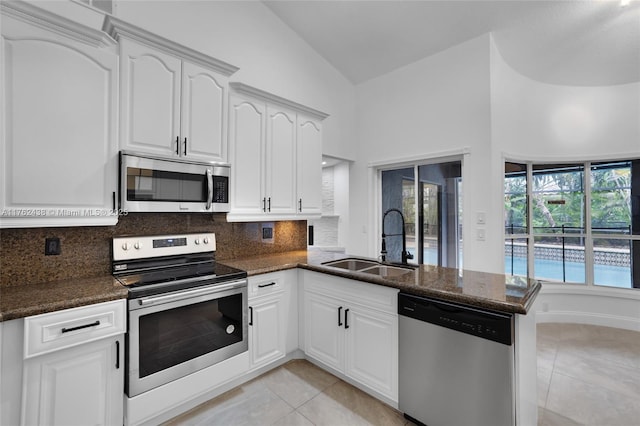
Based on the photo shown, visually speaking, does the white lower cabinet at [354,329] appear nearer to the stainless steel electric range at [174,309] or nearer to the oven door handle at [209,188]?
the stainless steel electric range at [174,309]

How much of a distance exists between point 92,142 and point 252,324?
162 centimetres

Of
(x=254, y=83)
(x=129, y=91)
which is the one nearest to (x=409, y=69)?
(x=254, y=83)

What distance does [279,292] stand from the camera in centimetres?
242

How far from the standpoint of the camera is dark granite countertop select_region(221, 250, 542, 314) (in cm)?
147

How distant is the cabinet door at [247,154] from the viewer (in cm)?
247

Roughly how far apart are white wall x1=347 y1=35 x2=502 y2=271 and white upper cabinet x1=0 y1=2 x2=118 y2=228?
9.94 feet

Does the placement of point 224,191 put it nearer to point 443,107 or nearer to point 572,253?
point 443,107

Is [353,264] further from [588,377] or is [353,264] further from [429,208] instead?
[588,377]


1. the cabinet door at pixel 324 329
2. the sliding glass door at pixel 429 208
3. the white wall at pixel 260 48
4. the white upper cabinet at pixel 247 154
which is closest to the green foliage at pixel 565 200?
the sliding glass door at pixel 429 208

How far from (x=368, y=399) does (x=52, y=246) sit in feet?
7.74

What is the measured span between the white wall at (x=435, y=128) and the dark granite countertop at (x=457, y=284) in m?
1.31

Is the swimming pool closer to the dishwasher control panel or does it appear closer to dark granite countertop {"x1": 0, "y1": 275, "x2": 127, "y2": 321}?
the dishwasher control panel

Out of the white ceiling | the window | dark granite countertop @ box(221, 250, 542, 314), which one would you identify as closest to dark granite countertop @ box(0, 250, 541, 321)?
dark granite countertop @ box(221, 250, 542, 314)

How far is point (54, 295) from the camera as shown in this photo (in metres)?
1.54
